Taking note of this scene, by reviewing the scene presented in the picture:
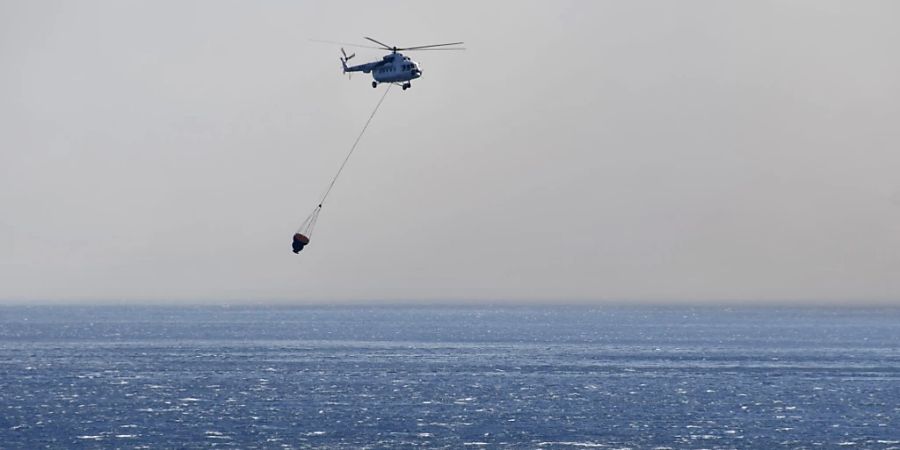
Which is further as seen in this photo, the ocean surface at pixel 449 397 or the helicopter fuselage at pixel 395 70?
the helicopter fuselage at pixel 395 70

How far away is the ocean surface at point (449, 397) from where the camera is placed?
71.1 metres

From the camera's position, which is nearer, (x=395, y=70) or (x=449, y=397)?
(x=395, y=70)

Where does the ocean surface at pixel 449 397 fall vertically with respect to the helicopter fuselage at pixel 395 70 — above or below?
below

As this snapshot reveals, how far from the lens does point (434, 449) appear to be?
2574 inches

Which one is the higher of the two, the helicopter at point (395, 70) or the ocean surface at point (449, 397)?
the helicopter at point (395, 70)

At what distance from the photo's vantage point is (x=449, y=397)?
3602 inches

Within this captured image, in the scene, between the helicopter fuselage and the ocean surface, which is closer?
the ocean surface

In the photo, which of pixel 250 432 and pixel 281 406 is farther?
pixel 281 406

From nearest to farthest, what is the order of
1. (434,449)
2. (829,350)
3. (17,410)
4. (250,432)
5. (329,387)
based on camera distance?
(434,449) → (250,432) → (17,410) → (329,387) → (829,350)

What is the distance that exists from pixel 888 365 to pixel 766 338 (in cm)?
6316

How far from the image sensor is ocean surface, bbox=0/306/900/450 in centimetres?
7106

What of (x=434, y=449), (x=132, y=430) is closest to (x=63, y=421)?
(x=132, y=430)

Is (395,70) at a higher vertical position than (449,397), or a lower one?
higher

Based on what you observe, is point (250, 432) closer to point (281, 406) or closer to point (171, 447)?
point (171, 447)
